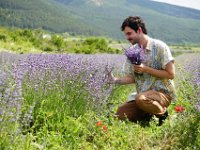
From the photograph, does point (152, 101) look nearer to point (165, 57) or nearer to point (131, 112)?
point (131, 112)

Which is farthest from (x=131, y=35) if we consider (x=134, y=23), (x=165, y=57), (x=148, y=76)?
(x=148, y=76)

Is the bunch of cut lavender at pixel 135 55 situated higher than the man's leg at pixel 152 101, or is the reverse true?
the bunch of cut lavender at pixel 135 55

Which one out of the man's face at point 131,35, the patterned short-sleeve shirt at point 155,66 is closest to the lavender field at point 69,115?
the patterned short-sleeve shirt at point 155,66

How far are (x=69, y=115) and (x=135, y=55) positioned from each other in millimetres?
951

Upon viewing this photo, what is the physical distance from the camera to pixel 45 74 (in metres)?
4.48

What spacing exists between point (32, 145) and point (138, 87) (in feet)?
6.62

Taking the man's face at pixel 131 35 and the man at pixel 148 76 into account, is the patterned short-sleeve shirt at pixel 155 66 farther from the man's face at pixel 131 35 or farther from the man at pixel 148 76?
the man's face at pixel 131 35

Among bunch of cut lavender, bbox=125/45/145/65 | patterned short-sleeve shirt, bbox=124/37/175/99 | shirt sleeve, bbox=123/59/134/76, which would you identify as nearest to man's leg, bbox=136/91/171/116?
patterned short-sleeve shirt, bbox=124/37/175/99

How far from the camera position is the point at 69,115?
4.59 m

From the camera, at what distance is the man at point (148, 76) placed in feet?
15.5

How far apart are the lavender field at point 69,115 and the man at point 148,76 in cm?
21

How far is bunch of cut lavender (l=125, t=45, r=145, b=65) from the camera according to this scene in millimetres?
4473

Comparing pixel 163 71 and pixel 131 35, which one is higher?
pixel 131 35

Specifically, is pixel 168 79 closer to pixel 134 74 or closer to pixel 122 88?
pixel 134 74
